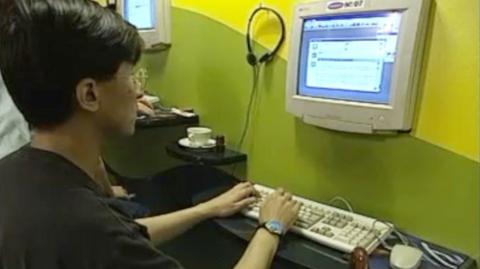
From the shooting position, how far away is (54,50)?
80 centimetres

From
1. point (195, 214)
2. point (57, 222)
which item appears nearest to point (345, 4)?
point (195, 214)

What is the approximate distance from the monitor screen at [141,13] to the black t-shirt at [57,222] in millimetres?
1522

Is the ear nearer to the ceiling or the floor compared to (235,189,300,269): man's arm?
nearer to the ceiling

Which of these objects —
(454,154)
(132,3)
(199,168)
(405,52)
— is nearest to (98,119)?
(405,52)

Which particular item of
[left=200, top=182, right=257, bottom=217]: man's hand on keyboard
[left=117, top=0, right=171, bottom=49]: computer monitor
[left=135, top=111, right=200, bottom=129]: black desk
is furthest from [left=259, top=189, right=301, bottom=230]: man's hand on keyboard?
[left=117, top=0, right=171, bottom=49]: computer monitor

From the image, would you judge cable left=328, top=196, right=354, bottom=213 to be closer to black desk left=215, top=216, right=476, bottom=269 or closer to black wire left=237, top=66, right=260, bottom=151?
black desk left=215, top=216, right=476, bottom=269

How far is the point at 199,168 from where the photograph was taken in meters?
2.10

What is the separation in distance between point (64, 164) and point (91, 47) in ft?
0.66

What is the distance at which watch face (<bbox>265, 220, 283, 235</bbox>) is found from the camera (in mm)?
1333

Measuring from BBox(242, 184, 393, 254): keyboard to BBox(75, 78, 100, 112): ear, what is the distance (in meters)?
0.78

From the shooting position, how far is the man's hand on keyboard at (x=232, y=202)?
1.57 m

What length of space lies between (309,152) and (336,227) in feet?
1.30

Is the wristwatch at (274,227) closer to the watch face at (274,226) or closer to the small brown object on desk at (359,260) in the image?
the watch face at (274,226)

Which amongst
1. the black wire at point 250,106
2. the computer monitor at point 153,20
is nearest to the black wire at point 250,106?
the black wire at point 250,106
